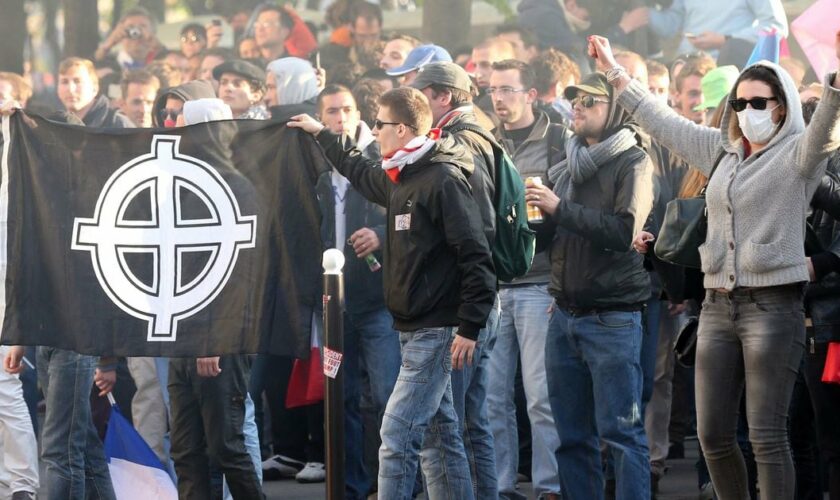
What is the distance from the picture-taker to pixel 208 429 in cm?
701

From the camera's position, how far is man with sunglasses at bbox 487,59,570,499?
7988 millimetres

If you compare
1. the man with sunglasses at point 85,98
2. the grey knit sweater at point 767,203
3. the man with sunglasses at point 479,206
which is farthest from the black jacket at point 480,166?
the man with sunglasses at point 85,98

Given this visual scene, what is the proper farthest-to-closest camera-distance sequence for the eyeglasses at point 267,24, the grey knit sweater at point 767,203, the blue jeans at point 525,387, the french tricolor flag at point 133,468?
the eyeglasses at point 267,24, the blue jeans at point 525,387, the french tricolor flag at point 133,468, the grey knit sweater at point 767,203

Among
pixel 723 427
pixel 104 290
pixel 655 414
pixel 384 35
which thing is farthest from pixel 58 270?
pixel 384 35

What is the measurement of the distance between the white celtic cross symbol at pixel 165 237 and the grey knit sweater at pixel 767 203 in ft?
7.47

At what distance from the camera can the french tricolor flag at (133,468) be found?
7.23 metres

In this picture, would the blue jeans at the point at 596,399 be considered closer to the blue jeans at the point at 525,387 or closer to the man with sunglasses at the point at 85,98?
the blue jeans at the point at 525,387

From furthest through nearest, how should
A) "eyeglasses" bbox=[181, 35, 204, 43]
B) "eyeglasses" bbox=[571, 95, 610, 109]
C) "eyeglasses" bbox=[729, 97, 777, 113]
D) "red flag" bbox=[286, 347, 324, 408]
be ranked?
"eyeglasses" bbox=[181, 35, 204, 43]
"red flag" bbox=[286, 347, 324, 408]
"eyeglasses" bbox=[571, 95, 610, 109]
"eyeglasses" bbox=[729, 97, 777, 113]

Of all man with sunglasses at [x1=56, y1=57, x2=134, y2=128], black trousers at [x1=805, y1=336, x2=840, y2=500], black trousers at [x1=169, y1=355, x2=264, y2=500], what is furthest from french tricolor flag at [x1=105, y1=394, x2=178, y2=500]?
man with sunglasses at [x1=56, y1=57, x2=134, y2=128]

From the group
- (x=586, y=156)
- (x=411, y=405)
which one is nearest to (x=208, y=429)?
(x=411, y=405)

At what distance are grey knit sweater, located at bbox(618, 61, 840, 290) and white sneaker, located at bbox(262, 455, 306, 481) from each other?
13.9 ft

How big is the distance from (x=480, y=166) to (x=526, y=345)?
1682 mm

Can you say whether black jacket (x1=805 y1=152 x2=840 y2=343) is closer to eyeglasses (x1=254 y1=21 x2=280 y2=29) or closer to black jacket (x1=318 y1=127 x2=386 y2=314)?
black jacket (x1=318 y1=127 x2=386 y2=314)

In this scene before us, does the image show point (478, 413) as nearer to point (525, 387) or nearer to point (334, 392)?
point (334, 392)
